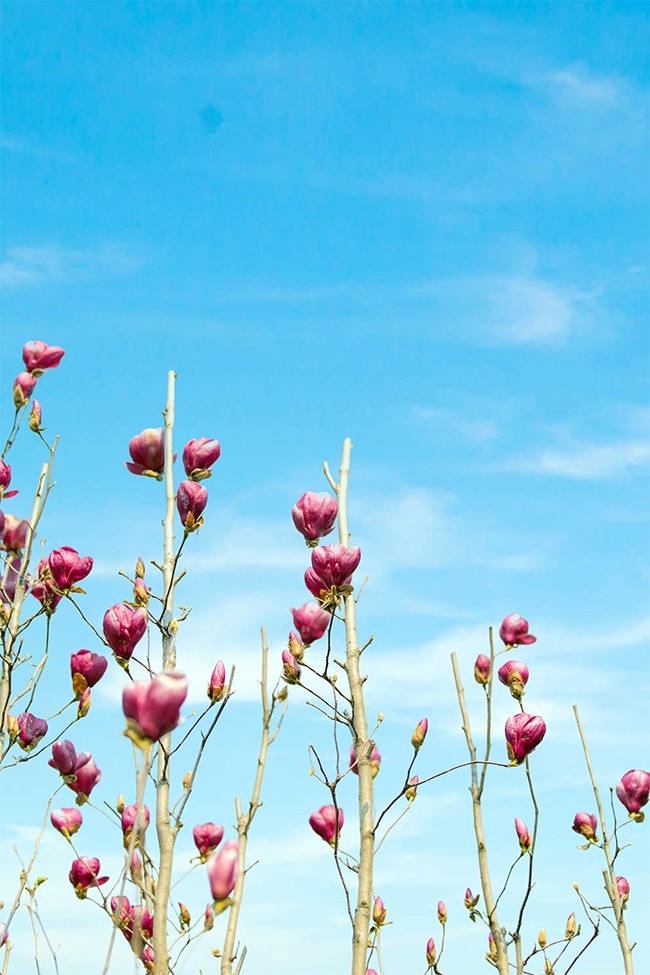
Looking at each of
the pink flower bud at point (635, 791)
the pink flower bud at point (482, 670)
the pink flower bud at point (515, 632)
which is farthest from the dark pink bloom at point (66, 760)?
the pink flower bud at point (635, 791)

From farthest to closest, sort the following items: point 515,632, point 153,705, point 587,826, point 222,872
Result: 1. point 587,826
2. point 515,632
3. point 222,872
4. point 153,705

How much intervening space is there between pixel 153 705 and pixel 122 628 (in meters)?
1.24

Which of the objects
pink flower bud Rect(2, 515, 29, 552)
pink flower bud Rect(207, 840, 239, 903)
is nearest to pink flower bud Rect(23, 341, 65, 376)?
pink flower bud Rect(2, 515, 29, 552)

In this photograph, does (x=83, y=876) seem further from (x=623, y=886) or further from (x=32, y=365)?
(x=623, y=886)

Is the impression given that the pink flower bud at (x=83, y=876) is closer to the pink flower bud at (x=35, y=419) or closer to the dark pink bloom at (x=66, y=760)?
the dark pink bloom at (x=66, y=760)

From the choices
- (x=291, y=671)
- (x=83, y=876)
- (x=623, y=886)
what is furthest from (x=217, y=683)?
(x=623, y=886)

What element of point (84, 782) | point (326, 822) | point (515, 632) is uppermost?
point (515, 632)

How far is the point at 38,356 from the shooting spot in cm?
408

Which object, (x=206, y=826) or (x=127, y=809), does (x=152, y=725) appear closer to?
(x=206, y=826)

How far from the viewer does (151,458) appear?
3082mm

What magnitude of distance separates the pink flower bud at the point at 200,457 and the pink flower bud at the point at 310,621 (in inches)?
22.4

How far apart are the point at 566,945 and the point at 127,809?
6.40ft

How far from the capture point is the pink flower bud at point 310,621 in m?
2.78

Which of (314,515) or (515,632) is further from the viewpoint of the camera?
(515,632)
